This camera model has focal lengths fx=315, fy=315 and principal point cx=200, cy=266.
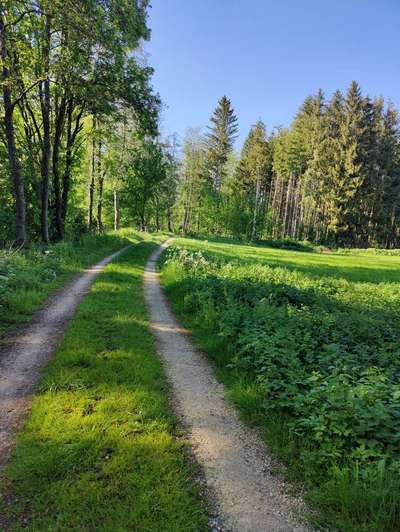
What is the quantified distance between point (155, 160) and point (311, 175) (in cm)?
2584

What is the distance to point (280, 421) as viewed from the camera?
13.0 ft

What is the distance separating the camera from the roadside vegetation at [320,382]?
2805 mm

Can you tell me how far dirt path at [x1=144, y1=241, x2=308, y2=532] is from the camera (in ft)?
8.83

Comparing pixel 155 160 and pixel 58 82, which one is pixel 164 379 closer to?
pixel 58 82

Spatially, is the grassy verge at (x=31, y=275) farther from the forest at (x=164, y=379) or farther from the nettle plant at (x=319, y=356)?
the nettle plant at (x=319, y=356)

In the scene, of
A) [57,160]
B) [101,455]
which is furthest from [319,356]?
[57,160]

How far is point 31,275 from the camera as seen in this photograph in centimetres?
995

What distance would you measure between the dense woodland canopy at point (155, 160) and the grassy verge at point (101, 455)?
1087cm

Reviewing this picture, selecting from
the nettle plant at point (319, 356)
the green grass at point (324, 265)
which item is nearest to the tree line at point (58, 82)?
the nettle plant at point (319, 356)

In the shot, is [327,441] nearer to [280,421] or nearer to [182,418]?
[280,421]

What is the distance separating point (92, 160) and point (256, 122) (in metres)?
41.2

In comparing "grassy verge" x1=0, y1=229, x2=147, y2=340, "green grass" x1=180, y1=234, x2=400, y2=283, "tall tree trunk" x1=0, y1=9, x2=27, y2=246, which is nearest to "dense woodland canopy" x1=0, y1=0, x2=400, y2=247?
"tall tree trunk" x1=0, y1=9, x2=27, y2=246

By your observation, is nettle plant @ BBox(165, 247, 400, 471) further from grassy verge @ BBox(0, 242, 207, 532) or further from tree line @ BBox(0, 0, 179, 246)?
tree line @ BBox(0, 0, 179, 246)

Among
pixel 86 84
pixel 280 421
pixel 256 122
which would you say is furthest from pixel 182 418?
pixel 256 122
